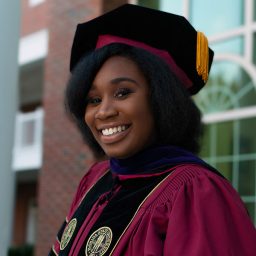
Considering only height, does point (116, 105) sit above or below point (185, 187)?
above

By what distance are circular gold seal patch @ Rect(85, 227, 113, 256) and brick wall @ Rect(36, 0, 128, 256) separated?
217 inches

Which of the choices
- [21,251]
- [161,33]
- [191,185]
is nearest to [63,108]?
[161,33]

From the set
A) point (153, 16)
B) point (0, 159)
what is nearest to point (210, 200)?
point (153, 16)

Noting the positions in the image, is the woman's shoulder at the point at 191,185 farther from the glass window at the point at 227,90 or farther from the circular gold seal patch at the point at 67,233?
the glass window at the point at 227,90

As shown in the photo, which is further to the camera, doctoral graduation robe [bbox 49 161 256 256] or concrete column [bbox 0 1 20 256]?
concrete column [bbox 0 1 20 256]

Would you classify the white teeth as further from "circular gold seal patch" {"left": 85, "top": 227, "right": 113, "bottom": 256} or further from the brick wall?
the brick wall

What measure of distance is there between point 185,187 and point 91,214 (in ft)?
1.50

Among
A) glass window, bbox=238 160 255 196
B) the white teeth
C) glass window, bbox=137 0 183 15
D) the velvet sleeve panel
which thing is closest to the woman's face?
the white teeth

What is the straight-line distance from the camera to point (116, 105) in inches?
78.2

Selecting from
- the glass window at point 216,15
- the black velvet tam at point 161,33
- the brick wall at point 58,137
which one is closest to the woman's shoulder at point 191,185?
the black velvet tam at point 161,33

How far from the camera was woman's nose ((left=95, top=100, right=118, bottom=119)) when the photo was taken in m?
1.99

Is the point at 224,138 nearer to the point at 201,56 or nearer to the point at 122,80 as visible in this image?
the point at 201,56

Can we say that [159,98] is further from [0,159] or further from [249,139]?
[249,139]

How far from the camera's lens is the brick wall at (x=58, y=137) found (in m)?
7.70
